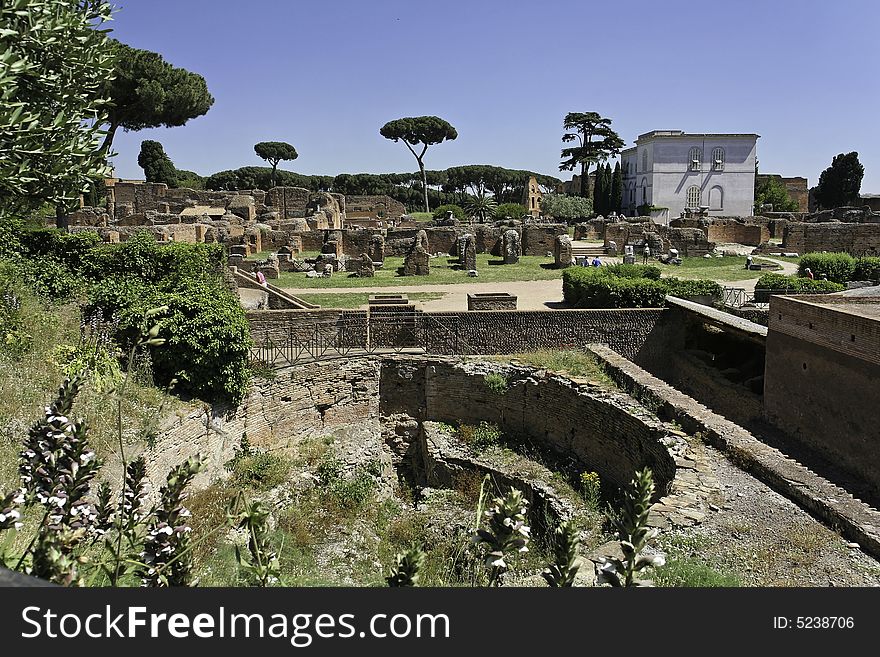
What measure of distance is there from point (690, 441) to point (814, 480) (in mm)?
1838

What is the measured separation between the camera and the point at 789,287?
19.5 metres

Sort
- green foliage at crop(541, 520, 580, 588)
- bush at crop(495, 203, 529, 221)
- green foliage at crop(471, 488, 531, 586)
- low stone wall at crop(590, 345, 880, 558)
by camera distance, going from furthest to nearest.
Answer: bush at crop(495, 203, 529, 221), low stone wall at crop(590, 345, 880, 558), green foliage at crop(471, 488, 531, 586), green foliage at crop(541, 520, 580, 588)

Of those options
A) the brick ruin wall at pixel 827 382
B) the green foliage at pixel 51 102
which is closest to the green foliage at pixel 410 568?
the green foliage at pixel 51 102

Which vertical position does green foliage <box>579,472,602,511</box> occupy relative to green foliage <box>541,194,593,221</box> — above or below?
below

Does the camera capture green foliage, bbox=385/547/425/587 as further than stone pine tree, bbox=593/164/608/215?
No

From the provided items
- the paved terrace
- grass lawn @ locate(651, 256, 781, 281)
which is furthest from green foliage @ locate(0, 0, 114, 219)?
grass lawn @ locate(651, 256, 781, 281)

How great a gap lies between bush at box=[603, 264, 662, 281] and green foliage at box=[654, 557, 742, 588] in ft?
44.7

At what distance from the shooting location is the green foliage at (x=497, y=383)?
13.3 metres

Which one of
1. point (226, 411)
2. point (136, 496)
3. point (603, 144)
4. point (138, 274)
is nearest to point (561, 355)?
point (226, 411)

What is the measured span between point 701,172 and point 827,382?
50.5m

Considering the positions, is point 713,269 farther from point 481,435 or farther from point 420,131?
point 420,131

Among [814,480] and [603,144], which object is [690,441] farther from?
[603,144]

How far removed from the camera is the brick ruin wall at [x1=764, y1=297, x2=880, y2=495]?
32.5 feet

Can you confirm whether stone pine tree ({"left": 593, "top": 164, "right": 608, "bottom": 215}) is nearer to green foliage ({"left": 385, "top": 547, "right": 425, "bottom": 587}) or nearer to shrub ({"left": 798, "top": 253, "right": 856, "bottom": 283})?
shrub ({"left": 798, "top": 253, "right": 856, "bottom": 283})
